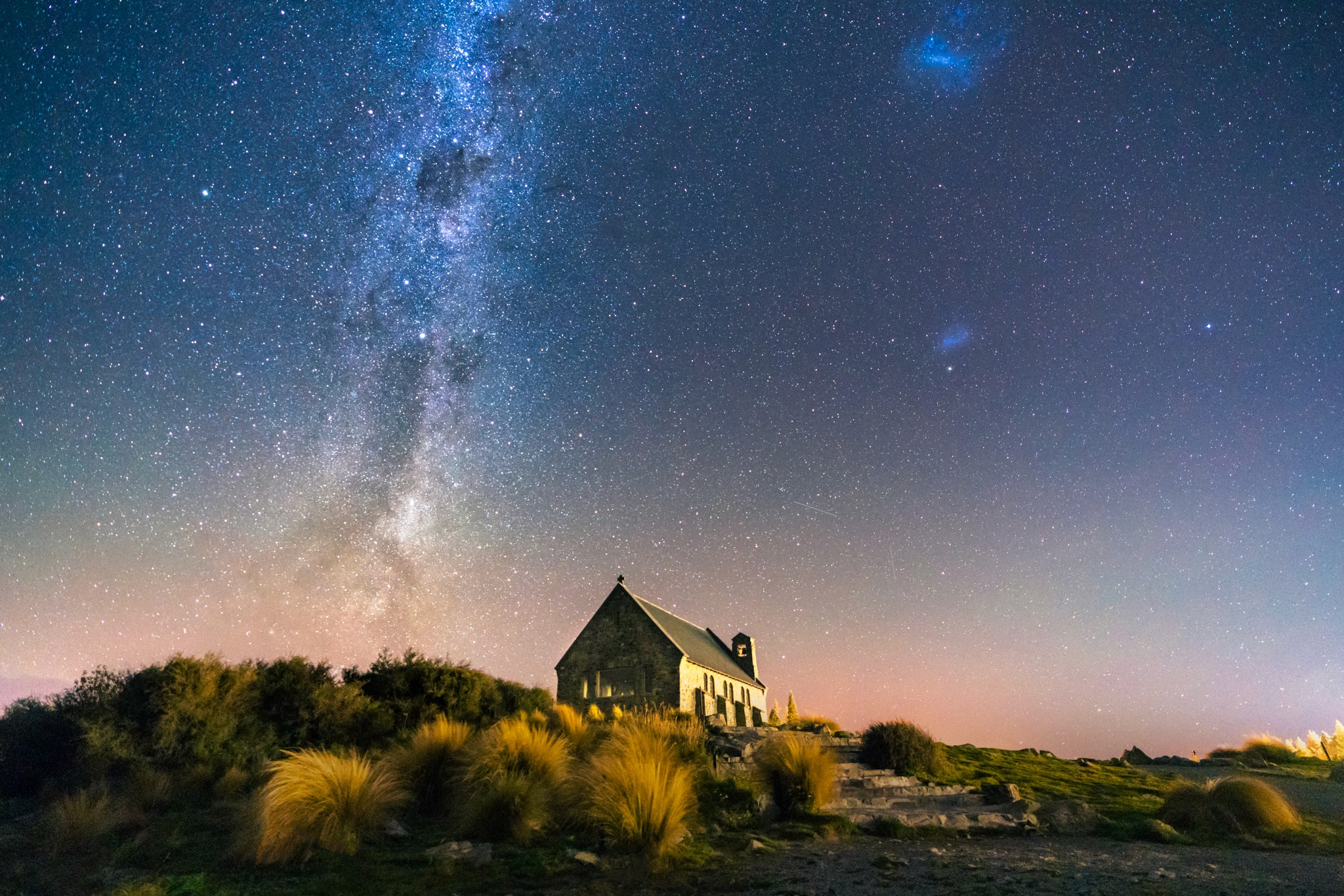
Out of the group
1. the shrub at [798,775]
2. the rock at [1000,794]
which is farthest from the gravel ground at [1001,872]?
the rock at [1000,794]

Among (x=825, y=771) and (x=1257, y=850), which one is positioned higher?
(x=825, y=771)

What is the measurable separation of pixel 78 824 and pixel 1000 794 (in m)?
16.6

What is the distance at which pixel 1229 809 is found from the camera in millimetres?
11594

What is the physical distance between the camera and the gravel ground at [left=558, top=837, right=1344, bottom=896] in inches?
282

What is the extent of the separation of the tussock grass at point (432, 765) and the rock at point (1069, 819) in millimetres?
11046

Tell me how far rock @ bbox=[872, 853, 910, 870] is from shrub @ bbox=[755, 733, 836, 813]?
3331mm

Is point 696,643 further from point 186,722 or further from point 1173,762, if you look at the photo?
point 186,722

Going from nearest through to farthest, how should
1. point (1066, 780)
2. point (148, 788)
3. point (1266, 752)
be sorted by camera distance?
point (148, 788)
point (1066, 780)
point (1266, 752)

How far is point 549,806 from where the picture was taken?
34.4ft

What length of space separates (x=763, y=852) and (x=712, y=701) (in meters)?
30.4

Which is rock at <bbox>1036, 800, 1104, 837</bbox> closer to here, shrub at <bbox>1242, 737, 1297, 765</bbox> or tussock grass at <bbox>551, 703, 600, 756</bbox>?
tussock grass at <bbox>551, 703, 600, 756</bbox>

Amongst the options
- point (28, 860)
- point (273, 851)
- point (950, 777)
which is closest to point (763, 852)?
point (273, 851)

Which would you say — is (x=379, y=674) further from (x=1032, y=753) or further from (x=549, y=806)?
(x=1032, y=753)

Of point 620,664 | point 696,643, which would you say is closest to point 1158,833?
point 620,664
